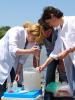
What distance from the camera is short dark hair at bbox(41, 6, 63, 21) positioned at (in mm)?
4129

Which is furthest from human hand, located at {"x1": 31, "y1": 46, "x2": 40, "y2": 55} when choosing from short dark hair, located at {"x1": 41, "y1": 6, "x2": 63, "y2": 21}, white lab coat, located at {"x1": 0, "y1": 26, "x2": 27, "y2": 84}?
short dark hair, located at {"x1": 41, "y1": 6, "x2": 63, "y2": 21}

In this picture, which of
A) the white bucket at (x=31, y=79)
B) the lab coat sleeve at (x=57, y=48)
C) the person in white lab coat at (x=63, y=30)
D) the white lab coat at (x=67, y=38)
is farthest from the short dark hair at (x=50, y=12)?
the white bucket at (x=31, y=79)

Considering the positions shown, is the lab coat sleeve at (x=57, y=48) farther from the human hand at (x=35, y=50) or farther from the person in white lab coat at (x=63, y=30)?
the human hand at (x=35, y=50)

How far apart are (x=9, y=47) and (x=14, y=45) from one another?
0.08 meters

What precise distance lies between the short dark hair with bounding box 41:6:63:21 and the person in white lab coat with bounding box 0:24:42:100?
13 cm

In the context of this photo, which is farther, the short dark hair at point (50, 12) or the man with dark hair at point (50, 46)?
the man with dark hair at point (50, 46)

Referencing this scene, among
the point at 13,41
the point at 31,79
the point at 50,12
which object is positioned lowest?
the point at 31,79

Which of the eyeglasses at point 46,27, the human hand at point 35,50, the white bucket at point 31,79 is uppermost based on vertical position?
the eyeglasses at point 46,27

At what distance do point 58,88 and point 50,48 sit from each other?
75cm

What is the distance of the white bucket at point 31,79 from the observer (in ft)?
13.5

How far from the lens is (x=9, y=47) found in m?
4.14

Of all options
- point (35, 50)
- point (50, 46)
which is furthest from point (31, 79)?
point (50, 46)

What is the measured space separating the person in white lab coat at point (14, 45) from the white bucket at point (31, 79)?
0.72 feet

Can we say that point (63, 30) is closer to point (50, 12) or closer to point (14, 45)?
point (50, 12)
